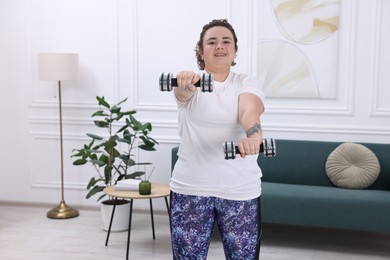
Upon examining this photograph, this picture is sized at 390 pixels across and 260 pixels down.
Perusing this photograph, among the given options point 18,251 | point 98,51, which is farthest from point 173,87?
point 98,51

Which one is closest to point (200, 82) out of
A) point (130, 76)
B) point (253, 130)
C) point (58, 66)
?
point (253, 130)

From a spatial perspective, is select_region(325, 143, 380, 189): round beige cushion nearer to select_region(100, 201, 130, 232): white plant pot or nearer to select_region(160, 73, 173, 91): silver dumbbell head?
select_region(100, 201, 130, 232): white plant pot

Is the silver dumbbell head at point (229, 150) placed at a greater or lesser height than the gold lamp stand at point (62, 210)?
greater

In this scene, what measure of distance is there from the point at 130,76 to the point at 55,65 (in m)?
A: 0.69

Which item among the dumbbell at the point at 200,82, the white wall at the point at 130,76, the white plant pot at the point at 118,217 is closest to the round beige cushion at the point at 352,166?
the white wall at the point at 130,76

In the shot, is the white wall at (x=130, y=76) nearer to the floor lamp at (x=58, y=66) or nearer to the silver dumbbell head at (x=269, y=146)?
the floor lamp at (x=58, y=66)

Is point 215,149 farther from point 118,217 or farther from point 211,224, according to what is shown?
point 118,217

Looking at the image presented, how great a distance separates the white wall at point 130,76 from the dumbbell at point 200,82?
3.10 metres

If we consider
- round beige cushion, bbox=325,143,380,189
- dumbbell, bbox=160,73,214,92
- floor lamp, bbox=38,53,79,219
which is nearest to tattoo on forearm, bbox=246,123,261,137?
dumbbell, bbox=160,73,214,92

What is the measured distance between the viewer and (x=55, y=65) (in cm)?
472

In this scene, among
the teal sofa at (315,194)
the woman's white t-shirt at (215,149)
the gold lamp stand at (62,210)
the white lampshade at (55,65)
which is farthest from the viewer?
the gold lamp stand at (62,210)

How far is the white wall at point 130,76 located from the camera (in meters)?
4.46

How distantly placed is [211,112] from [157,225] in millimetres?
3071

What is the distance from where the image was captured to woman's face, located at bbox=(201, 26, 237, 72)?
70.6 inches
